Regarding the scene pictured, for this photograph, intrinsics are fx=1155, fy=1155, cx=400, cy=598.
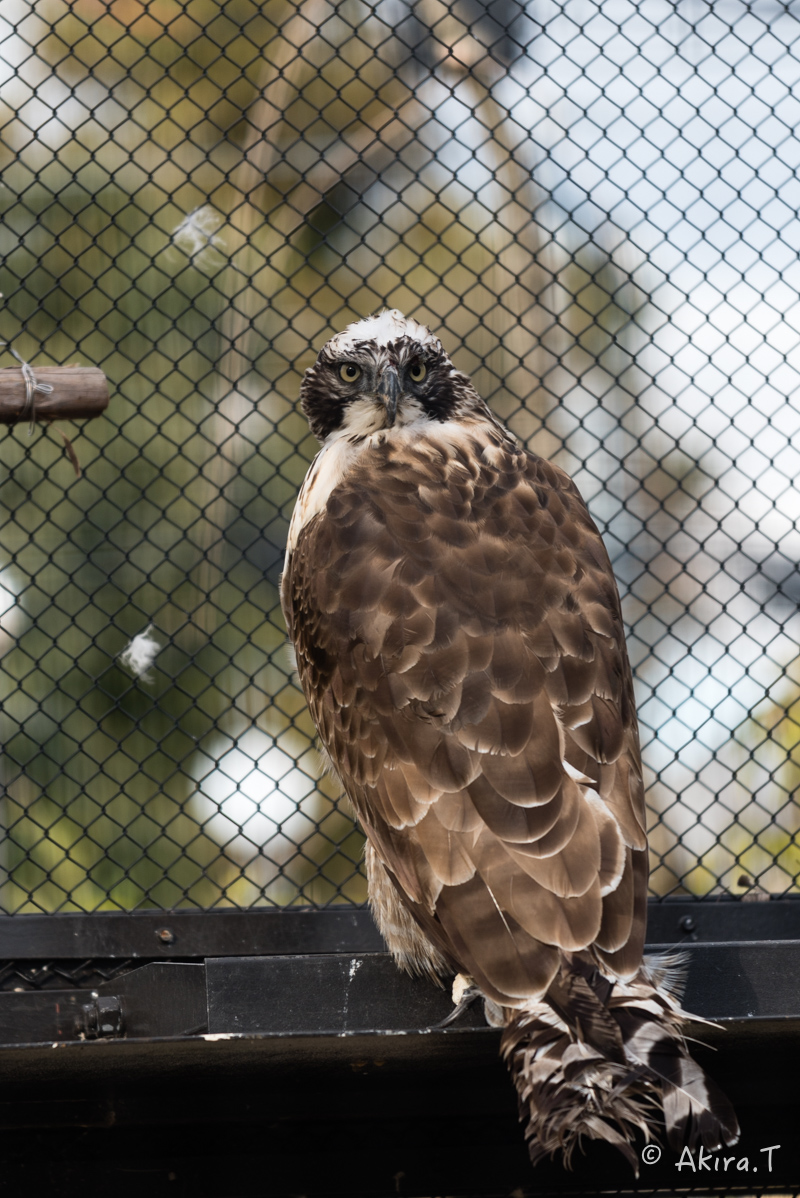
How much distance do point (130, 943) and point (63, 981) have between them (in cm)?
14

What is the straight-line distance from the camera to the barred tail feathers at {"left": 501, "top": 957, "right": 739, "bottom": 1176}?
1180 millimetres

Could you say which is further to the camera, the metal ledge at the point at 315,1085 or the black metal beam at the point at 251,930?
the black metal beam at the point at 251,930

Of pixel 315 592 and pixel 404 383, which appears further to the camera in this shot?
pixel 404 383

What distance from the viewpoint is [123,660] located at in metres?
4.18

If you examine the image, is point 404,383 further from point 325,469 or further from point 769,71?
point 769,71

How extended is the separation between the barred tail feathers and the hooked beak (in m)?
1.05

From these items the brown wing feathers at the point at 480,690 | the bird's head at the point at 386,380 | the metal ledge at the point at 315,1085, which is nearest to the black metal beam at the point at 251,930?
the metal ledge at the point at 315,1085

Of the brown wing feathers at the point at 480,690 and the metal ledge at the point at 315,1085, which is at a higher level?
the brown wing feathers at the point at 480,690

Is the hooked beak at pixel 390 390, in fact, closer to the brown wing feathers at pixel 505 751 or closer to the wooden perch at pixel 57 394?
the brown wing feathers at pixel 505 751

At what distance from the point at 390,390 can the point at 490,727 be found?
709 mm

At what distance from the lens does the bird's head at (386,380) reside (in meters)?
2.03

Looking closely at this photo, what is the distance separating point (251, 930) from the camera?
2.28m

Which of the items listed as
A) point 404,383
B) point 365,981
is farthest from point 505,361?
point 365,981

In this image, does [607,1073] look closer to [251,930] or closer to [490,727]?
[490,727]
